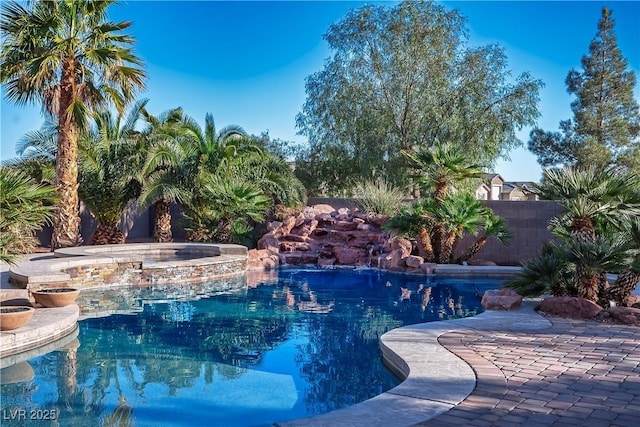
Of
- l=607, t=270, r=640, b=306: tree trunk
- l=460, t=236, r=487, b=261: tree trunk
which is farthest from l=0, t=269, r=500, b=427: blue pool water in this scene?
l=460, t=236, r=487, b=261: tree trunk

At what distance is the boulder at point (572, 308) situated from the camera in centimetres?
781

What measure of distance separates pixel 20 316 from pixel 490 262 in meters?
12.4

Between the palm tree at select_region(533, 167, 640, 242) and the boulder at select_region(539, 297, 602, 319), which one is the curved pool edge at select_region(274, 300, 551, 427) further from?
the palm tree at select_region(533, 167, 640, 242)

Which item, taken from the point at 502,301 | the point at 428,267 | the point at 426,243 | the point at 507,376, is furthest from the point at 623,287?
the point at 426,243

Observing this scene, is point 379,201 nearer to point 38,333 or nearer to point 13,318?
point 38,333

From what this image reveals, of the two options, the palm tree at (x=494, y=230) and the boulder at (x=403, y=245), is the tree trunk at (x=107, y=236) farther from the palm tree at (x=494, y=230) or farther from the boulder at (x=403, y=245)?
the palm tree at (x=494, y=230)

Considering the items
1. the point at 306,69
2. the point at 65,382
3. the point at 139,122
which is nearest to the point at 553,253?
the point at 65,382

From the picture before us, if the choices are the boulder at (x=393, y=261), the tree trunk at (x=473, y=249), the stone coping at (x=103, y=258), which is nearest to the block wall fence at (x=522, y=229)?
the tree trunk at (x=473, y=249)

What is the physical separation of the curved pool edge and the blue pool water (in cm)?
34

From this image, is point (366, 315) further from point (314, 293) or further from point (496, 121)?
point (496, 121)

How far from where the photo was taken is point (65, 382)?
17.9 feet

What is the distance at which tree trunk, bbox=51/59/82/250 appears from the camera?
527 inches

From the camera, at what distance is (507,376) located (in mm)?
4961

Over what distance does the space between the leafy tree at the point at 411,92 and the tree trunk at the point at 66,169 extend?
1193 cm
